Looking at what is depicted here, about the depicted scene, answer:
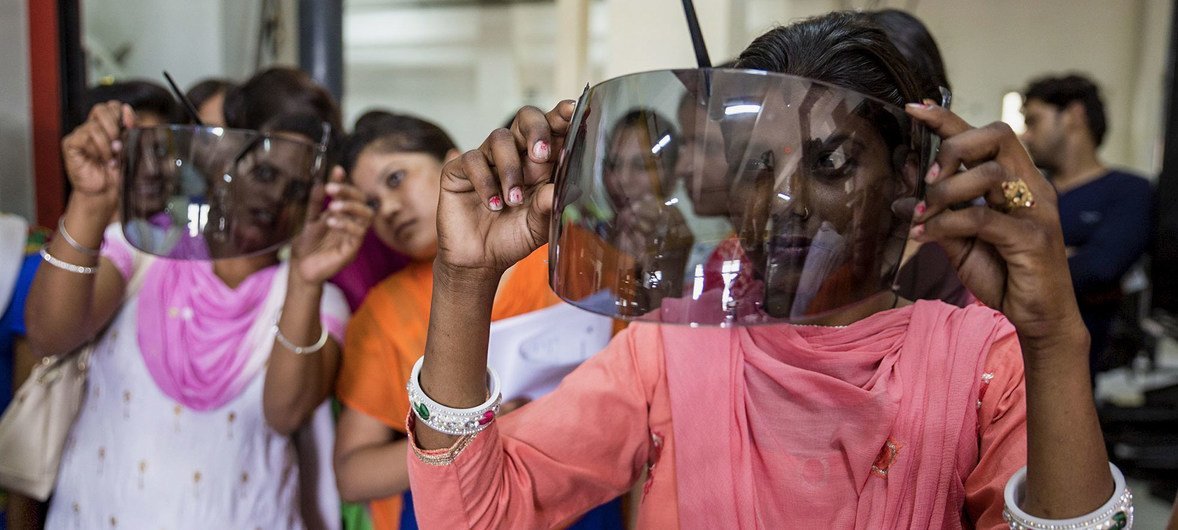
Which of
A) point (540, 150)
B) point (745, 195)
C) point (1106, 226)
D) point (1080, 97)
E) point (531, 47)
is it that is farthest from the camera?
point (531, 47)

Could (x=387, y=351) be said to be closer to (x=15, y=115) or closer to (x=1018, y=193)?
(x=1018, y=193)

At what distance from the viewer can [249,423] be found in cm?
116

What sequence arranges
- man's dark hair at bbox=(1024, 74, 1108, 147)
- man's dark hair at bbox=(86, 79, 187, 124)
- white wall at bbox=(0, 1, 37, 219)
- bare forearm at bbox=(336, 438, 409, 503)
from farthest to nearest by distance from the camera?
man's dark hair at bbox=(1024, 74, 1108, 147) → white wall at bbox=(0, 1, 37, 219) → man's dark hair at bbox=(86, 79, 187, 124) → bare forearm at bbox=(336, 438, 409, 503)

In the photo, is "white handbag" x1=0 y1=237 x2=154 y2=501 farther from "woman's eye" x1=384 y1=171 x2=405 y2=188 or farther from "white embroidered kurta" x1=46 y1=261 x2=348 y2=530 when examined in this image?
"woman's eye" x1=384 y1=171 x2=405 y2=188

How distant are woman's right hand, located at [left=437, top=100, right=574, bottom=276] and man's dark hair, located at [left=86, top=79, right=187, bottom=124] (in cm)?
106

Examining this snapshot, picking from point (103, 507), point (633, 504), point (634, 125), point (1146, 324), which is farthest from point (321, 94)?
point (1146, 324)

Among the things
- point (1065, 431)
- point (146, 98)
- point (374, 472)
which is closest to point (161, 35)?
point (146, 98)

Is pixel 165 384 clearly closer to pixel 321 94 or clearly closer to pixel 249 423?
pixel 249 423

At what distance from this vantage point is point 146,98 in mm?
1479

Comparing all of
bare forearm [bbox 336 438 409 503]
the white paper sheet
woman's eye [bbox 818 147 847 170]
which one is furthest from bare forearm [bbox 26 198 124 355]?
woman's eye [bbox 818 147 847 170]

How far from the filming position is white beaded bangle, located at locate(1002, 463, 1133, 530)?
0.51m

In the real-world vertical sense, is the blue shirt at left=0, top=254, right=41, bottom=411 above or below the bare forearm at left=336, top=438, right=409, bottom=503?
above

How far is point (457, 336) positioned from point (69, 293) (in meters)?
0.71

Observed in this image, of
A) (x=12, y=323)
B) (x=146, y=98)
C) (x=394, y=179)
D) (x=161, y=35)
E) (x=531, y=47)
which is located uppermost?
(x=531, y=47)
